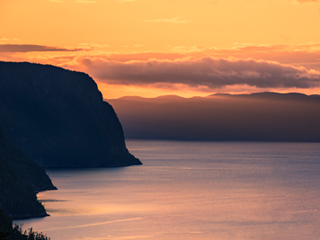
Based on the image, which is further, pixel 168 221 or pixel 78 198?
pixel 78 198

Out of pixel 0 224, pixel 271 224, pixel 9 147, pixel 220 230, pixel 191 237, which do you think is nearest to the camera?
pixel 0 224

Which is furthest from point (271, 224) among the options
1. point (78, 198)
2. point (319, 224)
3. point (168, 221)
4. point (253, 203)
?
point (78, 198)

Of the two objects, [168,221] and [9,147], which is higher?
[9,147]

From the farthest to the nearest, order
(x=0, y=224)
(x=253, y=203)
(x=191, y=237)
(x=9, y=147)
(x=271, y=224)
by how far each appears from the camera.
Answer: (x=9, y=147)
(x=253, y=203)
(x=271, y=224)
(x=191, y=237)
(x=0, y=224)

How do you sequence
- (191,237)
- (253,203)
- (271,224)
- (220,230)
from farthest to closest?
(253,203)
(271,224)
(220,230)
(191,237)

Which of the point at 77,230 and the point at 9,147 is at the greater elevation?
the point at 9,147

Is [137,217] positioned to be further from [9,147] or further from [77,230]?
[9,147]

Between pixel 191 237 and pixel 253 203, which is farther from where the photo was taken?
pixel 253 203

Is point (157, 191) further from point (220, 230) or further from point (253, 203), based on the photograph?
point (220, 230)

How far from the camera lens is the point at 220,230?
12106 centimetres

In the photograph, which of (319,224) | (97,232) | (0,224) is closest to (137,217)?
(97,232)

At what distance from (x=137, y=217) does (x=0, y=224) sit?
53.9m

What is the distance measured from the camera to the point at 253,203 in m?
166

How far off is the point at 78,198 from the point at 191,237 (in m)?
64.3
